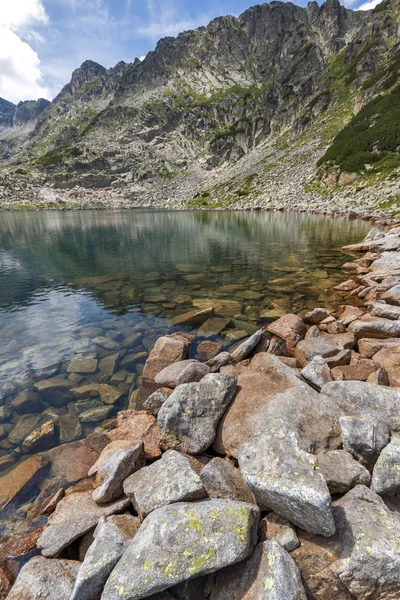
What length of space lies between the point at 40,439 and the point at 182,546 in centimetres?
636

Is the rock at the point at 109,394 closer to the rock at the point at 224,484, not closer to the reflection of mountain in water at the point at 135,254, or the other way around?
the rock at the point at 224,484

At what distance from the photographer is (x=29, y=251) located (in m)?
38.8

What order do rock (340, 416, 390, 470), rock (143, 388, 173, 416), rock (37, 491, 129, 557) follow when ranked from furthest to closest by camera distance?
rock (143, 388, 173, 416) < rock (340, 416, 390, 470) < rock (37, 491, 129, 557)

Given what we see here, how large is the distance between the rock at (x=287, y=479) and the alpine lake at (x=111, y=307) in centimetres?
570

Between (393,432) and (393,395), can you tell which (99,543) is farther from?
(393,395)

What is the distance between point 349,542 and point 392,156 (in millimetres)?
97368

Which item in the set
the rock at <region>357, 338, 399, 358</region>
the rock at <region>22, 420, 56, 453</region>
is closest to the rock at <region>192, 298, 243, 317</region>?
the rock at <region>357, 338, 399, 358</region>

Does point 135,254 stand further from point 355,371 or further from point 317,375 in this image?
point 317,375

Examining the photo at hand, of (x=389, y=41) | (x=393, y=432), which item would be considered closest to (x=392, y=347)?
(x=393, y=432)

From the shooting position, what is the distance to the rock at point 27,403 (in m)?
9.49

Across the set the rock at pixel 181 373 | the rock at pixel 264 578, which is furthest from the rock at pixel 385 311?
the rock at pixel 264 578

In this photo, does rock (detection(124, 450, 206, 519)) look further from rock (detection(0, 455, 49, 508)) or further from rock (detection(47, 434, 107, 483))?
rock (detection(0, 455, 49, 508))

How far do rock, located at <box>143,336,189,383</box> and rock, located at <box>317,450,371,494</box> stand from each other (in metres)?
6.73

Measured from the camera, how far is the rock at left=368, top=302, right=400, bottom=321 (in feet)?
38.4
